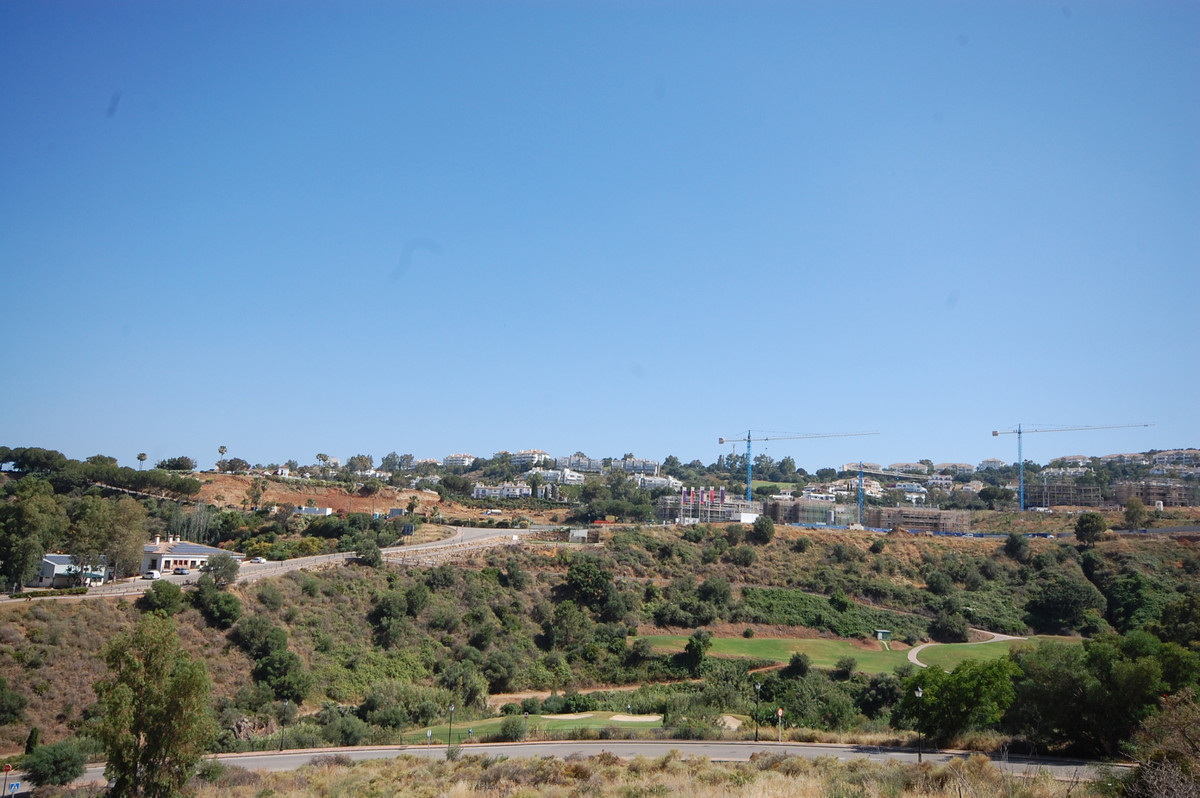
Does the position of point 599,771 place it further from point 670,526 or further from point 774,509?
point 774,509

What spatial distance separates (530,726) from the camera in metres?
30.0

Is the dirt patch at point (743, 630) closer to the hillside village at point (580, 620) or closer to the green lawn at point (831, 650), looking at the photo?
the hillside village at point (580, 620)

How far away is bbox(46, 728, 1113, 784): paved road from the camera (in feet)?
68.7

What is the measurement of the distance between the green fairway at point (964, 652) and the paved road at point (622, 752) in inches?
933

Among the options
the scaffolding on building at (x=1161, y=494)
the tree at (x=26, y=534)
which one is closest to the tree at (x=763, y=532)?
the tree at (x=26, y=534)

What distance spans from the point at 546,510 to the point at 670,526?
27129 millimetres

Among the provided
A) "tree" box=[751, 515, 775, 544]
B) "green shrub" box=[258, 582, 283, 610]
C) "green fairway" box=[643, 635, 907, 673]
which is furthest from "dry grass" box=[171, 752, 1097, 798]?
"tree" box=[751, 515, 775, 544]

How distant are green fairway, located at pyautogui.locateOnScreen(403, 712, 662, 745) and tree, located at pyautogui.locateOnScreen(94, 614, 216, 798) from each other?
1160 cm

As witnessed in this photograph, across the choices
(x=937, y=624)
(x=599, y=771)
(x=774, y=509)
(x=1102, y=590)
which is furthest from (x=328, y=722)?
(x=774, y=509)

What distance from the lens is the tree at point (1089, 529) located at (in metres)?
64.5

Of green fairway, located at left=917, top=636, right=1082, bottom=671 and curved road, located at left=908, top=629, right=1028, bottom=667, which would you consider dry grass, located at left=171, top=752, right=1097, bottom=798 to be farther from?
curved road, located at left=908, top=629, right=1028, bottom=667

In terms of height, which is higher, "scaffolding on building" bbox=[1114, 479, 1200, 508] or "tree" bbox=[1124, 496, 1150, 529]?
Answer: "scaffolding on building" bbox=[1114, 479, 1200, 508]

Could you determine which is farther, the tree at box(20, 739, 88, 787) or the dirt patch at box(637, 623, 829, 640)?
the dirt patch at box(637, 623, 829, 640)

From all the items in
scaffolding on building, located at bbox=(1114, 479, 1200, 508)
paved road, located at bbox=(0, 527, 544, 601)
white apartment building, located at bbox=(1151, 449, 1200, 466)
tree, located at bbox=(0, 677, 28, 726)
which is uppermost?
white apartment building, located at bbox=(1151, 449, 1200, 466)
